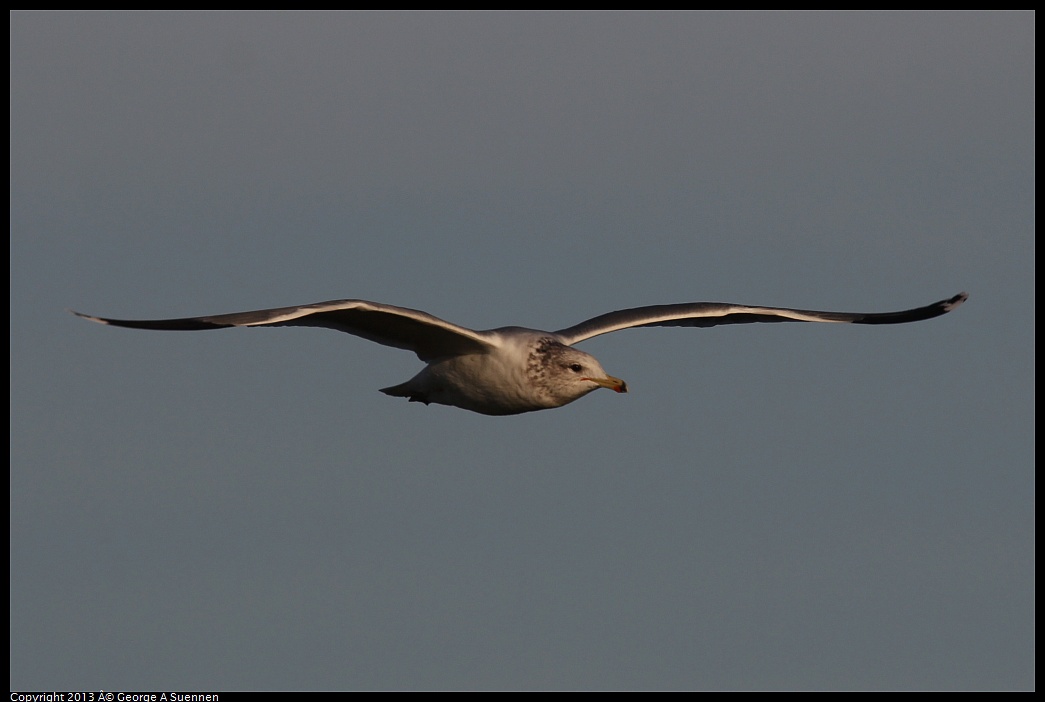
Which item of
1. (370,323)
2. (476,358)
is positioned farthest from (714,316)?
(370,323)

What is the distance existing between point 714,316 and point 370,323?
5.39 meters

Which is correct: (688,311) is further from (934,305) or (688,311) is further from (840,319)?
(934,305)

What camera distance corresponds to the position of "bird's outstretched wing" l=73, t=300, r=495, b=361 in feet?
55.7

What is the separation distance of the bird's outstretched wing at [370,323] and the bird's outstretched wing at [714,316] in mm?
1618

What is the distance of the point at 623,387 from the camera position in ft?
61.8

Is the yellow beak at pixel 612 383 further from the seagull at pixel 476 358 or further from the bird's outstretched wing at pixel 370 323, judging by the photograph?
the bird's outstretched wing at pixel 370 323

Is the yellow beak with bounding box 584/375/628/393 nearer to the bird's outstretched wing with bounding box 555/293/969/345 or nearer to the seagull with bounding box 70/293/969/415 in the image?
the seagull with bounding box 70/293/969/415

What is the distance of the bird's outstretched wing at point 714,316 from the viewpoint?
21141 millimetres

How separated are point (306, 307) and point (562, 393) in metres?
3.52

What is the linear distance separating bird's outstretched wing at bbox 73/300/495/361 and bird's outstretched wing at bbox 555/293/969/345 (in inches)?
63.7

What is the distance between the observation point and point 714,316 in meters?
22.2

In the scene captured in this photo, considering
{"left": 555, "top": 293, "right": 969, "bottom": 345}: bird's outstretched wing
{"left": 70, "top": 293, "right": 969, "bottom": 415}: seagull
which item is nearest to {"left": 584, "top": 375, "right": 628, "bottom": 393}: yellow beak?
{"left": 70, "top": 293, "right": 969, "bottom": 415}: seagull

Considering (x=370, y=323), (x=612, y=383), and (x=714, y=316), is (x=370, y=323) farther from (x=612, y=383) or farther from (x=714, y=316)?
(x=714, y=316)
